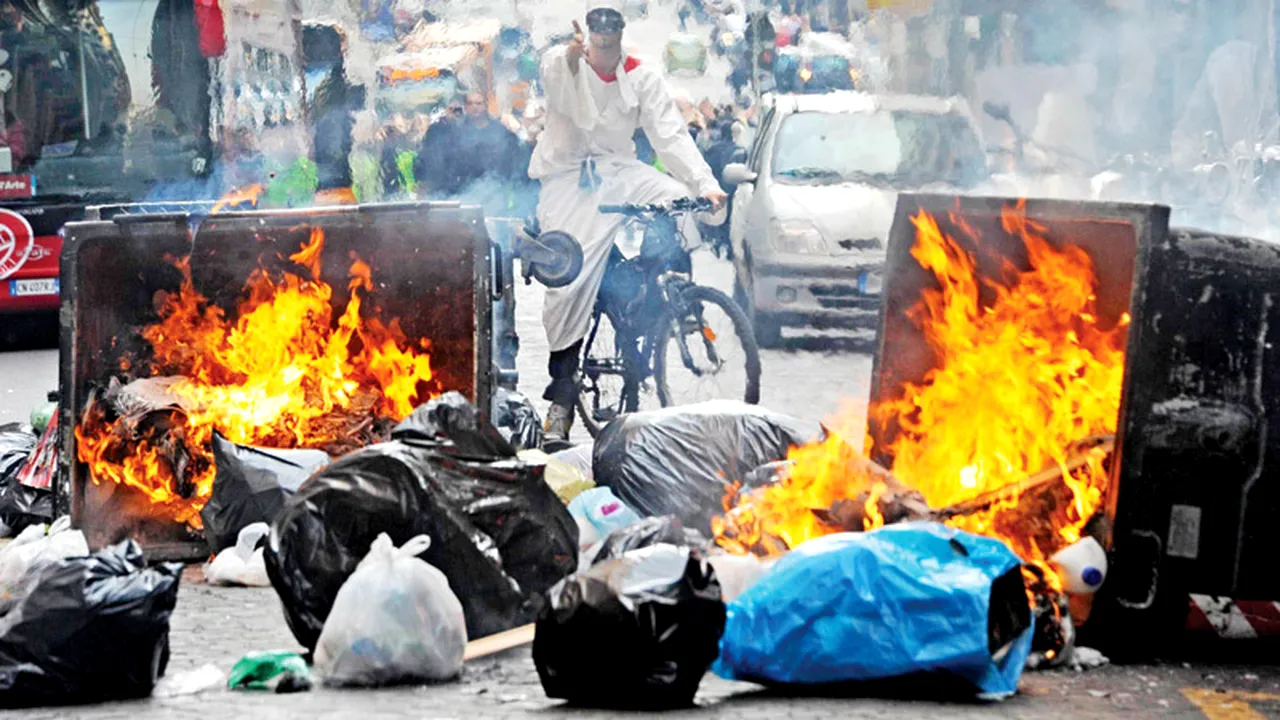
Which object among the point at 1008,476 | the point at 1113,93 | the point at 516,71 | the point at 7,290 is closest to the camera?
the point at 1008,476

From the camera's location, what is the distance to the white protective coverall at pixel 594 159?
32.7 ft

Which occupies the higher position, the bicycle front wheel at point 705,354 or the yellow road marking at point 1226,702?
the bicycle front wheel at point 705,354

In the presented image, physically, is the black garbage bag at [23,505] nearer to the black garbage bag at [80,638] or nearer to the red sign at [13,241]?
the black garbage bag at [80,638]

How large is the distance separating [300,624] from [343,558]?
21 centimetres

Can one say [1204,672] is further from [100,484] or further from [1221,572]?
[100,484]

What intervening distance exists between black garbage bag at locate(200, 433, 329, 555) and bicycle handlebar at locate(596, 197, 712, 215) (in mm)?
2609

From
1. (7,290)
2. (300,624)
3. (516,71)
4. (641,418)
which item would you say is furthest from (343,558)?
(516,71)

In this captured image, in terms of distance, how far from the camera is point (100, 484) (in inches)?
307

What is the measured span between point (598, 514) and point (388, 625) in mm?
1892

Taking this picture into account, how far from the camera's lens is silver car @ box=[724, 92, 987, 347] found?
1515 centimetres

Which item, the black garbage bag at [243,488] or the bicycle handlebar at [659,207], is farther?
the bicycle handlebar at [659,207]

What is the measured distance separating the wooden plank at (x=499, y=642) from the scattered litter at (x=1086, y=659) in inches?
58.7

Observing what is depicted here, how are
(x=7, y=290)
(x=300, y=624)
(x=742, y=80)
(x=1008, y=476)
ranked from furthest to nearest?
(x=742, y=80), (x=7, y=290), (x=1008, y=476), (x=300, y=624)

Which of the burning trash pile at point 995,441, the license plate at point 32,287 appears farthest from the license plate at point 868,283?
the burning trash pile at point 995,441
